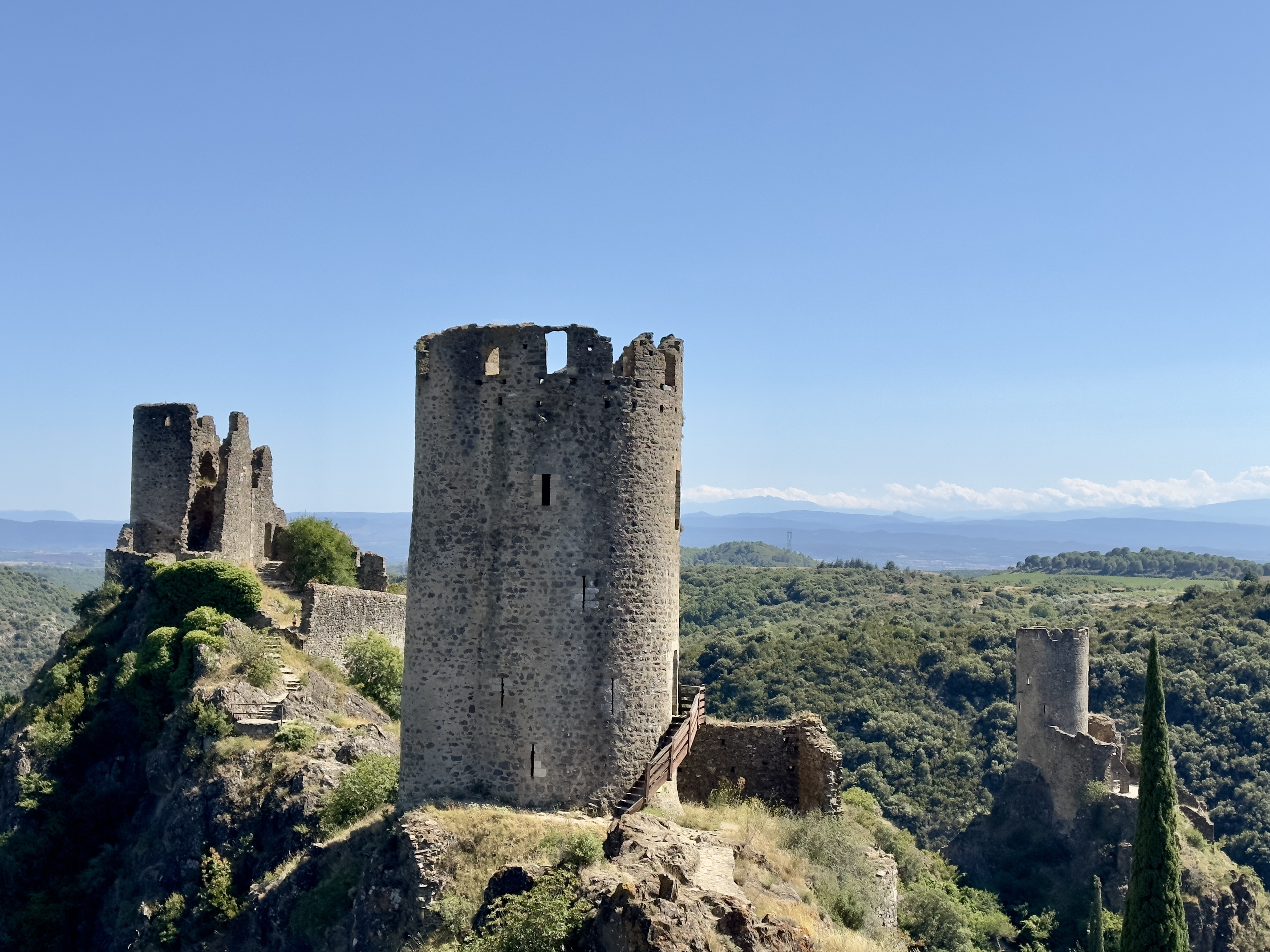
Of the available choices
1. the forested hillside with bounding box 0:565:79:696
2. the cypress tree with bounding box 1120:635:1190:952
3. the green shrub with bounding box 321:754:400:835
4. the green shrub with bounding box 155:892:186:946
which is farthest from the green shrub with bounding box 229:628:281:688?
the forested hillside with bounding box 0:565:79:696

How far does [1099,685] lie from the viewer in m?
62.8

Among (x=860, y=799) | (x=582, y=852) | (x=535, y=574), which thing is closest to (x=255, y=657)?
(x=535, y=574)

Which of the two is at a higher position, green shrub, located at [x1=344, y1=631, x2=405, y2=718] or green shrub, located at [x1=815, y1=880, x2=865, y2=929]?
green shrub, located at [x1=344, y1=631, x2=405, y2=718]

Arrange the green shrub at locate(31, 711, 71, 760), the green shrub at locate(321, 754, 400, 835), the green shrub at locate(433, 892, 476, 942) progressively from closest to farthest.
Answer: the green shrub at locate(433, 892, 476, 942) → the green shrub at locate(321, 754, 400, 835) → the green shrub at locate(31, 711, 71, 760)

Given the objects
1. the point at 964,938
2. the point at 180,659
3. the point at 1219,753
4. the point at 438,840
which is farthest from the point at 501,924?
the point at 1219,753

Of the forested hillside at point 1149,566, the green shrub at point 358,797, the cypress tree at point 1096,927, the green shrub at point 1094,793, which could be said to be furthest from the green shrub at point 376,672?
the forested hillside at point 1149,566

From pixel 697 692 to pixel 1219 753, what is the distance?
146ft

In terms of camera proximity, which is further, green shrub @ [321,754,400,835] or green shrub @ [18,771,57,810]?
green shrub @ [18,771,57,810]

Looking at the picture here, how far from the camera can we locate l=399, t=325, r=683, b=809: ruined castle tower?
15672mm

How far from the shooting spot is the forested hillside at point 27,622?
85.9 m

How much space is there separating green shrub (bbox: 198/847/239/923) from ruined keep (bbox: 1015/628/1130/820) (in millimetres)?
34537

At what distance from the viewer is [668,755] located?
1641 centimetres

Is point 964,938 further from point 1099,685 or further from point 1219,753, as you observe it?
point 1099,685

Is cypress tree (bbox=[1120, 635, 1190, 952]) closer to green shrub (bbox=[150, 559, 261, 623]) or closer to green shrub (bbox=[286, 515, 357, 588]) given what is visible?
green shrub (bbox=[150, 559, 261, 623])
